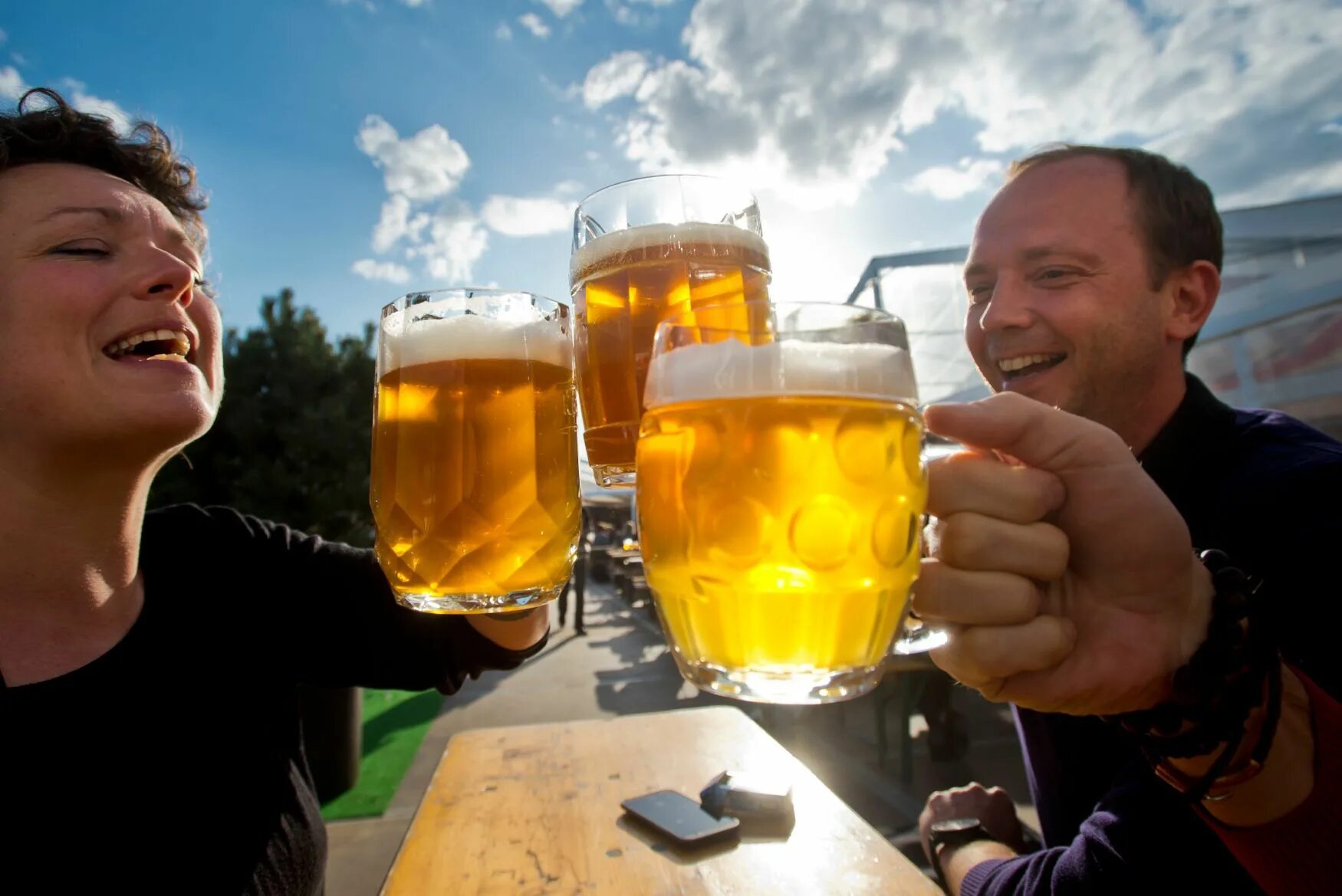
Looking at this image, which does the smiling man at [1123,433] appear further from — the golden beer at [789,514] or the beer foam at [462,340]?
the beer foam at [462,340]

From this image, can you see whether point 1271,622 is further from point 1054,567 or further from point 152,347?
point 152,347

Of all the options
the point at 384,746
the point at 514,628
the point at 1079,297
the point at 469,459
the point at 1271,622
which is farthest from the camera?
the point at 384,746

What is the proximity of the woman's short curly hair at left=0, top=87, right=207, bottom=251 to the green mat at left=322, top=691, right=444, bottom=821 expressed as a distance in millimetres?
2825

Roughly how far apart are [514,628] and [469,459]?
88 centimetres

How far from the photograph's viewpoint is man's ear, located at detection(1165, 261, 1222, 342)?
1847 millimetres

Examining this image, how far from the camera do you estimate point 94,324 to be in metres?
1.37

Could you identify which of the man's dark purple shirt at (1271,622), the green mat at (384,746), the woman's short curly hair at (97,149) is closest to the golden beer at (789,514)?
the man's dark purple shirt at (1271,622)

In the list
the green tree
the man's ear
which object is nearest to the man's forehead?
the man's ear

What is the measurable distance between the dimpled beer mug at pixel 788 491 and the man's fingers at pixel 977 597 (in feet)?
0.10

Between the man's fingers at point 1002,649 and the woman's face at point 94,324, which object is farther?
the woman's face at point 94,324

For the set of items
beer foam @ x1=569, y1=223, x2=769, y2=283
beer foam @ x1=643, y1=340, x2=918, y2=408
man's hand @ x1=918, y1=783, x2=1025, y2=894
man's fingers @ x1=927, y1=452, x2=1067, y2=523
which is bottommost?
man's hand @ x1=918, y1=783, x2=1025, y2=894

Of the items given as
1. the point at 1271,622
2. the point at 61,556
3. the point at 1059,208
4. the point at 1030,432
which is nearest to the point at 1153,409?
the point at 1059,208

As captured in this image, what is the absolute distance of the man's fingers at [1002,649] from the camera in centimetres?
73

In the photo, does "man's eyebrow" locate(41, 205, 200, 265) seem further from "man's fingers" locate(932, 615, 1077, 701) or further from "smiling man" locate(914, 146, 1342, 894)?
"smiling man" locate(914, 146, 1342, 894)
